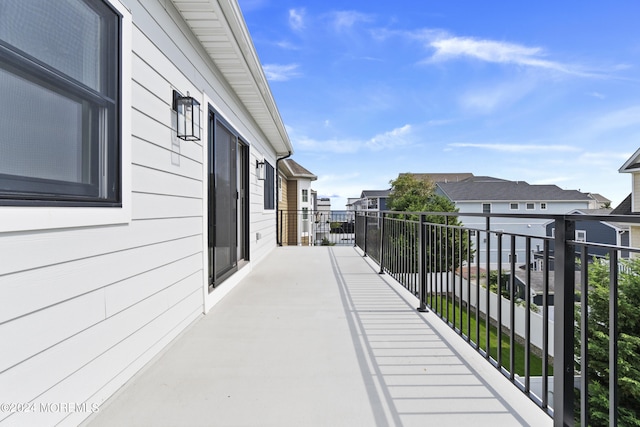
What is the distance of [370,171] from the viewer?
3725cm

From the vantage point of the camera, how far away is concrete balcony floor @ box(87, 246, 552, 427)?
1468mm

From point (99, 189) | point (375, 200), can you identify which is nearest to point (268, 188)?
point (99, 189)

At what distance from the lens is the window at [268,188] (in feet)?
21.4

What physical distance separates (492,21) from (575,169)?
2574cm

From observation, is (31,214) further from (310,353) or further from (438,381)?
(438,381)

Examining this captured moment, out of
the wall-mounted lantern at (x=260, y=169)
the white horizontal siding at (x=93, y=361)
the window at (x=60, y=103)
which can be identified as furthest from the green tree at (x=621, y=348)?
the wall-mounted lantern at (x=260, y=169)

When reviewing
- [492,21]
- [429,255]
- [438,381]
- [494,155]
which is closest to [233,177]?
[429,255]

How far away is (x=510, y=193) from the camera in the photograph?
76.8 ft

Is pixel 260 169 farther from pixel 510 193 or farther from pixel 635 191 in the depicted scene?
pixel 510 193

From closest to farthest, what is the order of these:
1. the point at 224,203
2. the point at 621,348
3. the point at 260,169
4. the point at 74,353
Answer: the point at 74,353, the point at 621,348, the point at 224,203, the point at 260,169

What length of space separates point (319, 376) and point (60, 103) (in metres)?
1.81

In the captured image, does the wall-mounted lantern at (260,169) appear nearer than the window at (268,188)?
Yes

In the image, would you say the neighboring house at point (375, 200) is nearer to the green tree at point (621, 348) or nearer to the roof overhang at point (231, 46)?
the green tree at point (621, 348)

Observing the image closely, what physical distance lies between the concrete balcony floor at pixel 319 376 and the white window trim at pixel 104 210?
90 centimetres
